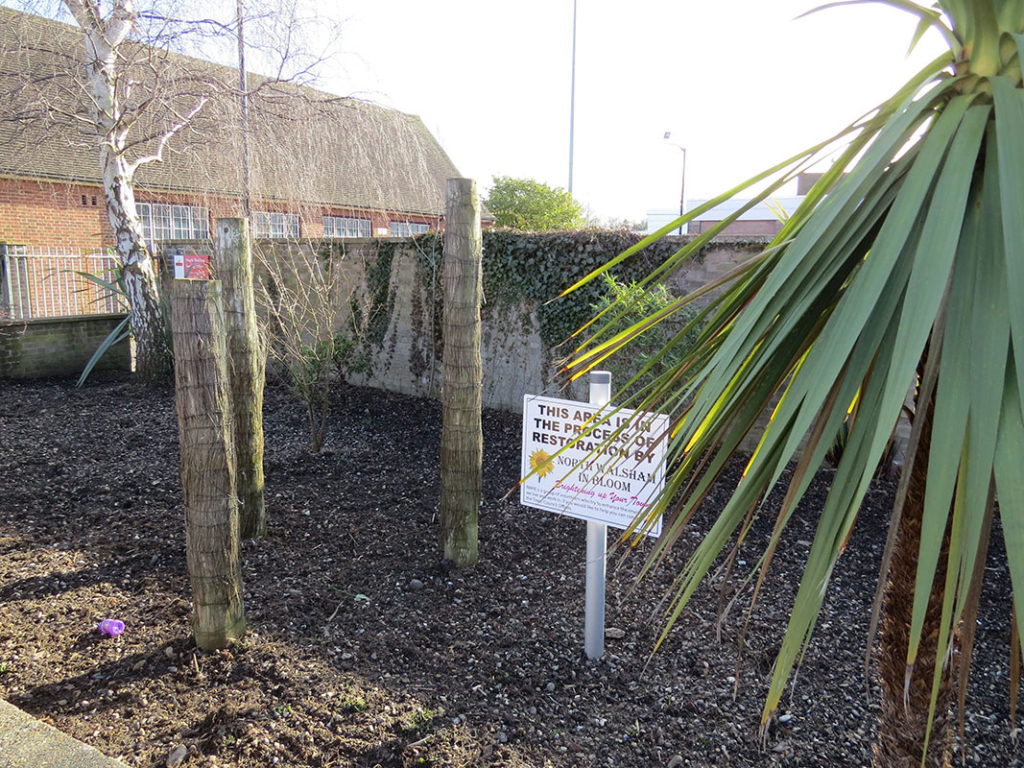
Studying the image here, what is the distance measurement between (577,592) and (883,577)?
2.68 metres

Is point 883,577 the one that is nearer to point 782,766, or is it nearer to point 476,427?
point 782,766

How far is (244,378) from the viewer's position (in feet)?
13.4

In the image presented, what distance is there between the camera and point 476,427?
3703mm

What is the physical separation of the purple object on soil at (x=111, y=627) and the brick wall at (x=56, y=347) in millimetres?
7247

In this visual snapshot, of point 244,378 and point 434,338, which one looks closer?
point 244,378

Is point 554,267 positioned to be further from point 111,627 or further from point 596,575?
point 111,627

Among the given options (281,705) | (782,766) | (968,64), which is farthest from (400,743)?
(968,64)

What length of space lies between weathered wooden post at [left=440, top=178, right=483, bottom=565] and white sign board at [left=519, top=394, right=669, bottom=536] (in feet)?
1.84

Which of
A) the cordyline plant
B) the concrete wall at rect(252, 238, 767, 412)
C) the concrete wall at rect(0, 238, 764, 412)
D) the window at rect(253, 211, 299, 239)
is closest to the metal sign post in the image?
the cordyline plant

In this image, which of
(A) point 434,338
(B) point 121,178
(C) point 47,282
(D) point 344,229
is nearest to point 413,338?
(A) point 434,338

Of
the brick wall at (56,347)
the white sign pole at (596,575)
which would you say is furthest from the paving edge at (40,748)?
the brick wall at (56,347)

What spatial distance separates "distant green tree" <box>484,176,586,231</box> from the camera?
1938cm

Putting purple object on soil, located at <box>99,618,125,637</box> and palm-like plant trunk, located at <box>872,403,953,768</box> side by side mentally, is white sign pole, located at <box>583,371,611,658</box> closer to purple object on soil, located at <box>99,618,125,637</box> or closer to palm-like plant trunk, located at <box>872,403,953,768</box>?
palm-like plant trunk, located at <box>872,403,953,768</box>

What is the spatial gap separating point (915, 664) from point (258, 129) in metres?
9.17
